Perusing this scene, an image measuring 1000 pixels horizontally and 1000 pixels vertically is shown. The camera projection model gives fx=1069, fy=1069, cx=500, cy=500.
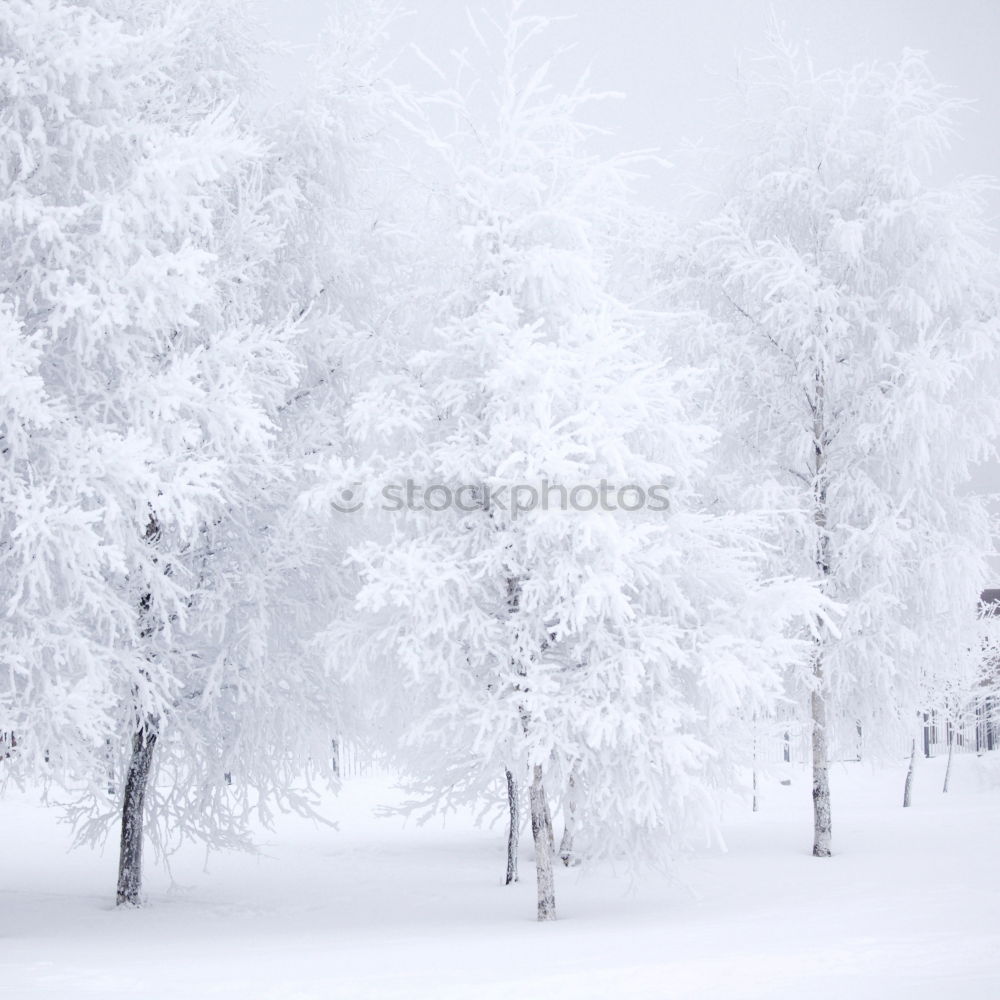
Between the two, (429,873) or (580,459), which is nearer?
(580,459)

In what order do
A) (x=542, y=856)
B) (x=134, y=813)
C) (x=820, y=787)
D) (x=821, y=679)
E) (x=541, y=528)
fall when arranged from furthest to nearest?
(x=820, y=787) < (x=821, y=679) < (x=134, y=813) < (x=542, y=856) < (x=541, y=528)

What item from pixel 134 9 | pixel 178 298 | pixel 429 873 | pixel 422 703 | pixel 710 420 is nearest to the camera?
pixel 178 298

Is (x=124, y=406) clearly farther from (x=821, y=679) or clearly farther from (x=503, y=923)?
(x=821, y=679)

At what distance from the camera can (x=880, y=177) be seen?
47.1 feet

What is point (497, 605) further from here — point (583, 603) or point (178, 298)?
point (178, 298)

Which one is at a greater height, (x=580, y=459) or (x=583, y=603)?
(x=580, y=459)

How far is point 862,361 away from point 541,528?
276 inches

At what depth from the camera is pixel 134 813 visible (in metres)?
12.0

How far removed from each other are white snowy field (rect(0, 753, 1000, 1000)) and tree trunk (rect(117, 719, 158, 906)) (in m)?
0.28

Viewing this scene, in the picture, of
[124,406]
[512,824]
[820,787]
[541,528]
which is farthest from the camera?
[820,787]

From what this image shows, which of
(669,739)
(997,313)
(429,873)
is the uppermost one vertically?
(997,313)

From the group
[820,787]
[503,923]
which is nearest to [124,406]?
[503,923]

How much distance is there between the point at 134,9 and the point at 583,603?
805 cm

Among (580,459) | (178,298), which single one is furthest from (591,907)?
(178,298)
